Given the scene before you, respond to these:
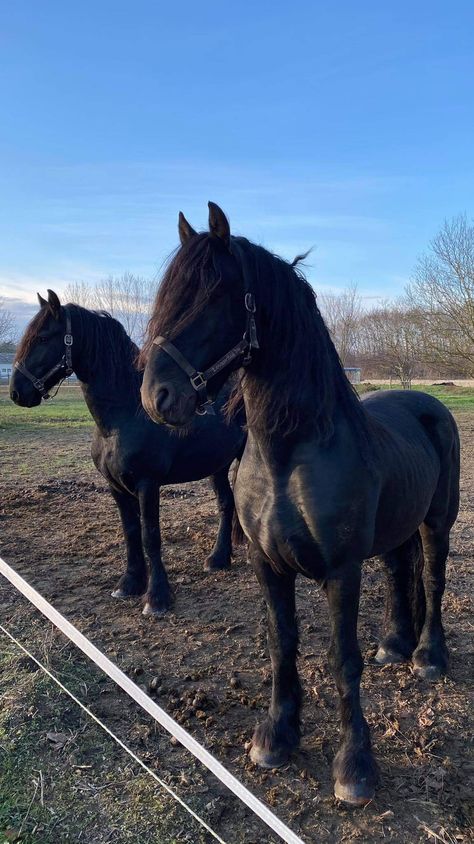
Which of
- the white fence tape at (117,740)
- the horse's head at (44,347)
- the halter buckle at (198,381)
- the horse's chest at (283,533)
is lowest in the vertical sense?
the white fence tape at (117,740)

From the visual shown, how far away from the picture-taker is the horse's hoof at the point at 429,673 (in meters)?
3.27

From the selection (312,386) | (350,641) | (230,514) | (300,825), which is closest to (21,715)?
(300,825)

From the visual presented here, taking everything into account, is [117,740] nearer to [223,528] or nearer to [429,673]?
[429,673]

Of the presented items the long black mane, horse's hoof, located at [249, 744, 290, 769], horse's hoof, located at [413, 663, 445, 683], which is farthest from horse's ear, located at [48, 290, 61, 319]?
horse's hoof, located at [413, 663, 445, 683]

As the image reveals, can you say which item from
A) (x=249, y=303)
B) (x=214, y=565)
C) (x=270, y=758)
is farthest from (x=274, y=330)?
(x=214, y=565)

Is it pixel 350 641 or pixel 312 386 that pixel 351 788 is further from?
pixel 312 386

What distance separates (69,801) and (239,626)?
5.91ft

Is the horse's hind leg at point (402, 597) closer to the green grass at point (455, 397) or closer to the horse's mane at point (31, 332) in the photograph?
the horse's mane at point (31, 332)

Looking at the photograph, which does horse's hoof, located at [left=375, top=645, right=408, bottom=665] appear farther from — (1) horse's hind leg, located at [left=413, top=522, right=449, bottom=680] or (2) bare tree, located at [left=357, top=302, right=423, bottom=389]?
(2) bare tree, located at [left=357, top=302, right=423, bottom=389]

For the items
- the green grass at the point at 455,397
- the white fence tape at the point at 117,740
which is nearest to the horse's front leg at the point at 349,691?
the white fence tape at the point at 117,740

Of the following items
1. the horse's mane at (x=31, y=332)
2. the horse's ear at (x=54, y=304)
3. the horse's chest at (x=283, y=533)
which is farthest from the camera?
the horse's mane at (x=31, y=332)

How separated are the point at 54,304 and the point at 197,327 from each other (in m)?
2.51

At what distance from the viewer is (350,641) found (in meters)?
2.37

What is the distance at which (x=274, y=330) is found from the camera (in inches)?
86.5
